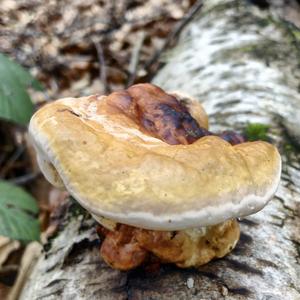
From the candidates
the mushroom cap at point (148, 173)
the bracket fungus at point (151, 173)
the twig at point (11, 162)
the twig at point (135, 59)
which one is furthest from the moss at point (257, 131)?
the twig at point (11, 162)

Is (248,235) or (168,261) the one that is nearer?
(168,261)

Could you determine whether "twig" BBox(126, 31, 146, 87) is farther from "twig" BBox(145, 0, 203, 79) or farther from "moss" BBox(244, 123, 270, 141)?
"moss" BBox(244, 123, 270, 141)

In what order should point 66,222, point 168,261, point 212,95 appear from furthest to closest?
point 212,95 < point 66,222 < point 168,261

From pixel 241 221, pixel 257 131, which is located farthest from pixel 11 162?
pixel 241 221

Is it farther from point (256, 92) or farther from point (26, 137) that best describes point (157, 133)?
point (26, 137)

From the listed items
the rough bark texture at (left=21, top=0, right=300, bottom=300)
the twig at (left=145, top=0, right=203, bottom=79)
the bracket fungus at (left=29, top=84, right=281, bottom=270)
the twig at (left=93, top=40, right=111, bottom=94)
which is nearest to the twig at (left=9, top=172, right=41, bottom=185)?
the twig at (left=93, top=40, right=111, bottom=94)

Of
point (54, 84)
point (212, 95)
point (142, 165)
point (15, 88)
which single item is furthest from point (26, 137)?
point (142, 165)
